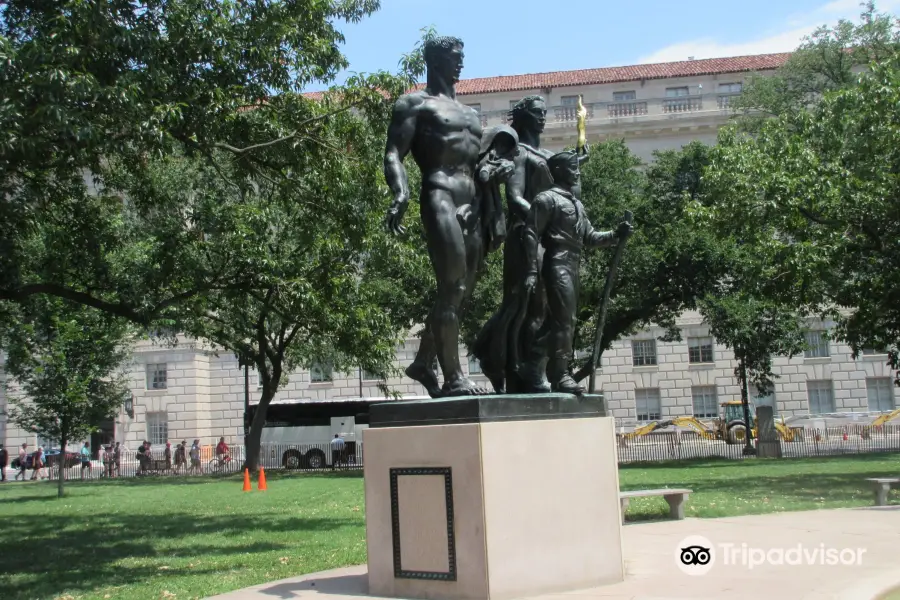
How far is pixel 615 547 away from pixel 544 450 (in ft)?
3.07

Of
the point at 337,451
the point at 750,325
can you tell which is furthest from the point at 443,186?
the point at 337,451

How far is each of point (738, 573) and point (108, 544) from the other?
9.07 m

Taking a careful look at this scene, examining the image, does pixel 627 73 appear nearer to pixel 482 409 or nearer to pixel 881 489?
pixel 881 489

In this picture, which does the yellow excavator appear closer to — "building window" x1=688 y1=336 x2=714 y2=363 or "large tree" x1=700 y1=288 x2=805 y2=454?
"building window" x1=688 y1=336 x2=714 y2=363

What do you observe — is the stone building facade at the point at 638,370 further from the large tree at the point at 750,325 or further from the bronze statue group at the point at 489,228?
the bronze statue group at the point at 489,228

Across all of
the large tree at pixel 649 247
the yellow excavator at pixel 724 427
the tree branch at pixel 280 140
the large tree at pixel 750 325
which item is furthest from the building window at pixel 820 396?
the tree branch at pixel 280 140

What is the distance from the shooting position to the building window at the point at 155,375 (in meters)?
49.0

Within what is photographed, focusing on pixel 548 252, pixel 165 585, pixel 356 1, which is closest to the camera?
pixel 548 252

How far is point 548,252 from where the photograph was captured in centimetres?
676

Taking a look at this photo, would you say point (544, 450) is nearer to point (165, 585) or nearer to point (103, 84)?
point (165, 585)

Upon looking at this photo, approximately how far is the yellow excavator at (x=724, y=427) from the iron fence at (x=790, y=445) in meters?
0.25

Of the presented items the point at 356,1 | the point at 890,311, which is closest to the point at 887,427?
the point at 890,311

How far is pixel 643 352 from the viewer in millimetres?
47719

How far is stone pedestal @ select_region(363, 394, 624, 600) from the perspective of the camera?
559 centimetres
